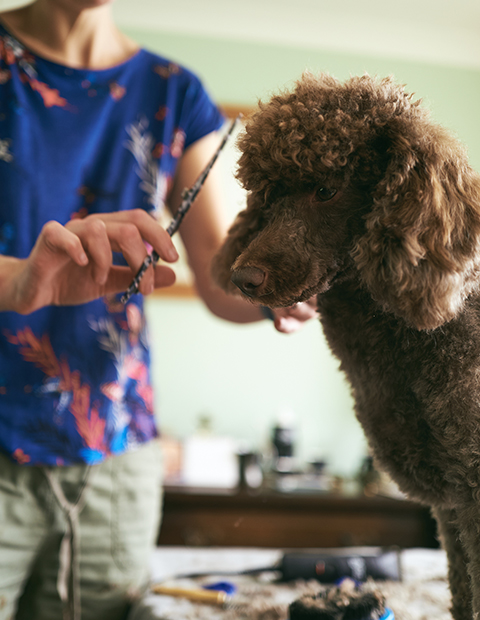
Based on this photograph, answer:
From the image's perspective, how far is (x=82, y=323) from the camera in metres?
0.75

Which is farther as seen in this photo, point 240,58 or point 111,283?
point 240,58

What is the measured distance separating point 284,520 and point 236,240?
1522mm

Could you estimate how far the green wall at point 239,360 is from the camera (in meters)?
2.33

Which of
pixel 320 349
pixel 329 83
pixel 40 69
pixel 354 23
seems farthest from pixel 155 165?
pixel 354 23

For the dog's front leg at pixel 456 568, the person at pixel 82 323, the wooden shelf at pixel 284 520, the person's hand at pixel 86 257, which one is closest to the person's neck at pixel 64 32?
the person at pixel 82 323

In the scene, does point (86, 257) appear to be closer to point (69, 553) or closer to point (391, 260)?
point (391, 260)

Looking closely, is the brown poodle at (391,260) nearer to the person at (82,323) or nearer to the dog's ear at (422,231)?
the dog's ear at (422,231)

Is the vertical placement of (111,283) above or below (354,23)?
below

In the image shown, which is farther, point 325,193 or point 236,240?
point 236,240

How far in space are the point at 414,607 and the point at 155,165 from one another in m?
0.74

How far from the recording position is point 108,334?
0.77 meters

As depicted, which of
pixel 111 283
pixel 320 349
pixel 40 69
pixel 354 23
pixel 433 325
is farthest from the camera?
pixel 320 349

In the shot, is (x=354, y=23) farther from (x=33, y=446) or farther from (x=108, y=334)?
(x=33, y=446)

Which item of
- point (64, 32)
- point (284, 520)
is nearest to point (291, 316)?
point (64, 32)
